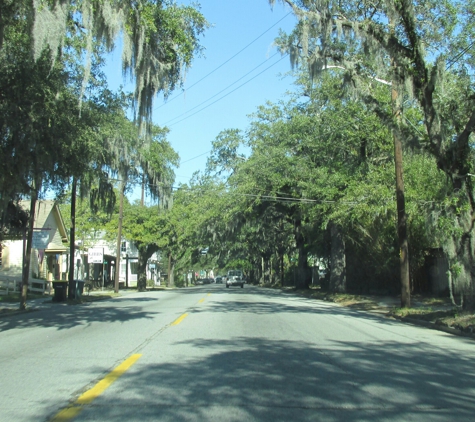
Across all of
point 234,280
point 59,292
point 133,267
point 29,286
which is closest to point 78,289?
point 59,292

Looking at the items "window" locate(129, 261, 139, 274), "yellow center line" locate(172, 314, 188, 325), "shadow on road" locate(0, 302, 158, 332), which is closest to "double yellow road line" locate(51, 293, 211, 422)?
"yellow center line" locate(172, 314, 188, 325)

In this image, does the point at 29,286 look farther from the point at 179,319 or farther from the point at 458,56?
the point at 458,56

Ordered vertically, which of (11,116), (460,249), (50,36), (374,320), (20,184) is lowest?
(374,320)

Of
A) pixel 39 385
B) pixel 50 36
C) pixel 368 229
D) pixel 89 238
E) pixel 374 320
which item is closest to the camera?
pixel 39 385

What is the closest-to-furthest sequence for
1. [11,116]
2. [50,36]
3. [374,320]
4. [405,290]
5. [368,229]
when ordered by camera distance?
1. [50,36]
2. [11,116]
3. [374,320]
4. [405,290]
5. [368,229]

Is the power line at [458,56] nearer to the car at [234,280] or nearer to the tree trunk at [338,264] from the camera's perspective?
the tree trunk at [338,264]

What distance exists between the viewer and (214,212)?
113 ft

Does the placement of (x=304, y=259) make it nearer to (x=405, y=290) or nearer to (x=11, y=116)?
(x=405, y=290)

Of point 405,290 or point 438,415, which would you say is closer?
point 438,415

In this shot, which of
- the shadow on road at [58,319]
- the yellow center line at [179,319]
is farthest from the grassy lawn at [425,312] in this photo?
the shadow on road at [58,319]

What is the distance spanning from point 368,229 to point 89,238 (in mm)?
29672

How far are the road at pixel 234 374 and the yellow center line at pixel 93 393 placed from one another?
14 mm

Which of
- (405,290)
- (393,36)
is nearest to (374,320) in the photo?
(405,290)

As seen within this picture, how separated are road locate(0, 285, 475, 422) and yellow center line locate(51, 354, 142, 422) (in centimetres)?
1
